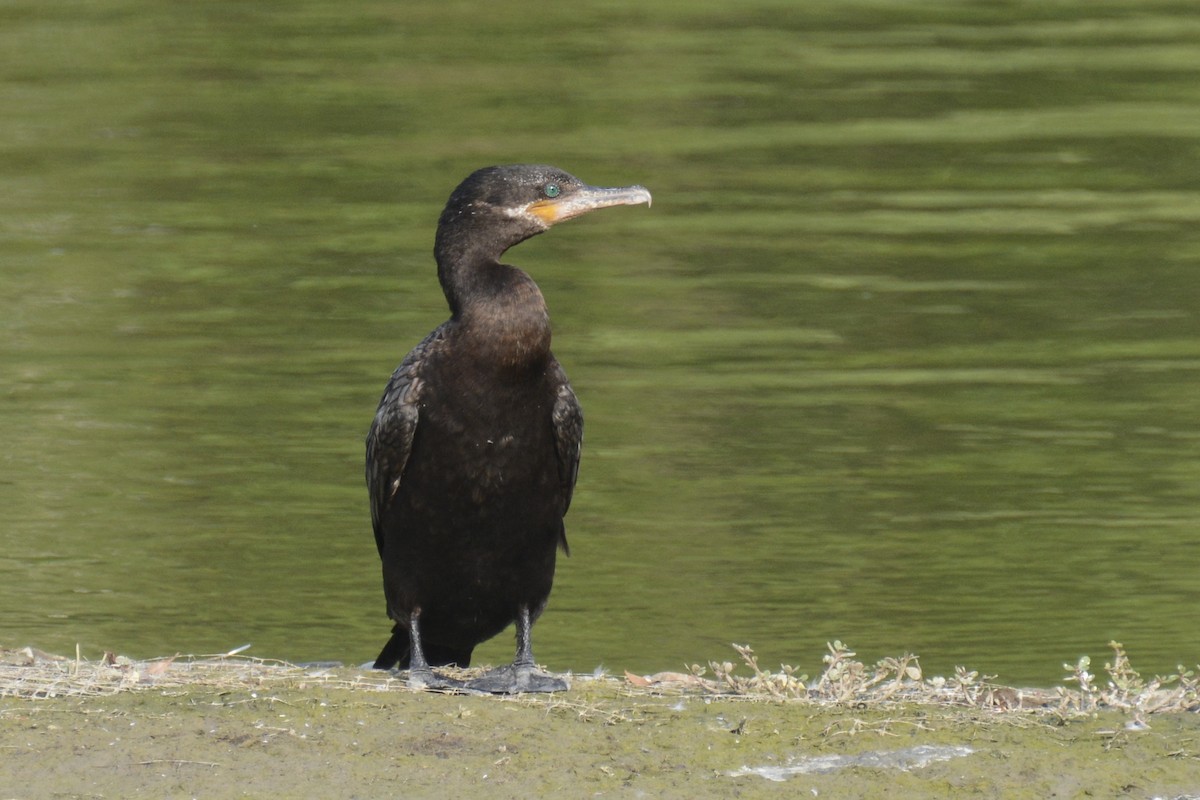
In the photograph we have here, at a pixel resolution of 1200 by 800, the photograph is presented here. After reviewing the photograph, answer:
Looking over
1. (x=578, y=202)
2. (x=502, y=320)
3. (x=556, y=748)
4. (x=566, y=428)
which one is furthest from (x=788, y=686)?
(x=578, y=202)

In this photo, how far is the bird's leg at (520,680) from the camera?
5.98m

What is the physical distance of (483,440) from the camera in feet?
20.4

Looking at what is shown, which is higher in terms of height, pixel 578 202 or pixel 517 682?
pixel 578 202

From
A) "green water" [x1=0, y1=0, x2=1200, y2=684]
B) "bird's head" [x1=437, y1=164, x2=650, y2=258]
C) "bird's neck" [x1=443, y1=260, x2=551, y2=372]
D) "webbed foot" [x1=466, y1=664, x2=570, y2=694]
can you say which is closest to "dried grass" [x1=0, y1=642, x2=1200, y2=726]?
"webbed foot" [x1=466, y1=664, x2=570, y2=694]

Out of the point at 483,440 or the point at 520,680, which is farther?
the point at 483,440

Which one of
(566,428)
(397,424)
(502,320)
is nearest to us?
(502,320)

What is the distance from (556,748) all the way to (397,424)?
1.17 m

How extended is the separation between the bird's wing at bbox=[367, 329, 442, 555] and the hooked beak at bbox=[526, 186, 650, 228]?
0.44 meters

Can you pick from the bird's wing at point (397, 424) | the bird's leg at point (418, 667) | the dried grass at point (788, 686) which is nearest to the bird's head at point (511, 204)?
the bird's wing at point (397, 424)

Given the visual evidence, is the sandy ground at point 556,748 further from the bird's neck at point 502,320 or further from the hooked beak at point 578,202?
the hooked beak at point 578,202

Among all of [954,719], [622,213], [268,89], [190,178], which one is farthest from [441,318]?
[954,719]

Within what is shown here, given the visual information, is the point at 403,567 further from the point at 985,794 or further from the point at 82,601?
the point at 82,601

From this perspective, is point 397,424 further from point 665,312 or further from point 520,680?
point 665,312

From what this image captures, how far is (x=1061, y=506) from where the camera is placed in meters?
9.77
